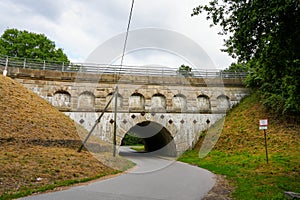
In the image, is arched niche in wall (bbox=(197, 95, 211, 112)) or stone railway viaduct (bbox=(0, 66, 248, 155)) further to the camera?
arched niche in wall (bbox=(197, 95, 211, 112))

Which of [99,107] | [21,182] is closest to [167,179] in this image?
[21,182]

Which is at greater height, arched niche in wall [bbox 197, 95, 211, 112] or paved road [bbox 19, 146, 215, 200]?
arched niche in wall [bbox 197, 95, 211, 112]

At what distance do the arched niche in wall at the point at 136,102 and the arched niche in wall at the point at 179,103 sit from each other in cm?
284

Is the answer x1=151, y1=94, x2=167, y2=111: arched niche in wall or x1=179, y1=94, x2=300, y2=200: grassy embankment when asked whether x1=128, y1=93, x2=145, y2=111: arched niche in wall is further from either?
x1=179, y1=94, x2=300, y2=200: grassy embankment

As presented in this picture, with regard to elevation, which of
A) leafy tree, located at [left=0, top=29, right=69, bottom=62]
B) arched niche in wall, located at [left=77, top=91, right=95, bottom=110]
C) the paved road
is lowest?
the paved road

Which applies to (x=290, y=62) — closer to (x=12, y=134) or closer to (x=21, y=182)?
(x=21, y=182)

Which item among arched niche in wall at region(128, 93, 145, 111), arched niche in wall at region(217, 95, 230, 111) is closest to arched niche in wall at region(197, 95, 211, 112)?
arched niche in wall at region(217, 95, 230, 111)

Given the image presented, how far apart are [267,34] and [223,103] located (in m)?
14.6

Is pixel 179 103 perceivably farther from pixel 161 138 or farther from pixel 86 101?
pixel 86 101

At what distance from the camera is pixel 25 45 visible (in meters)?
32.4

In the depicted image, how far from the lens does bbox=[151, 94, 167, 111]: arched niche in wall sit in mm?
19844

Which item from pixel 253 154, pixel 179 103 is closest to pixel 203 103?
pixel 179 103

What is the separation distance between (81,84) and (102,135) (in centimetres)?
487

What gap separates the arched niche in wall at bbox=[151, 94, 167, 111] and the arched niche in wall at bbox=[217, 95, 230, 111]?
17.7 feet
